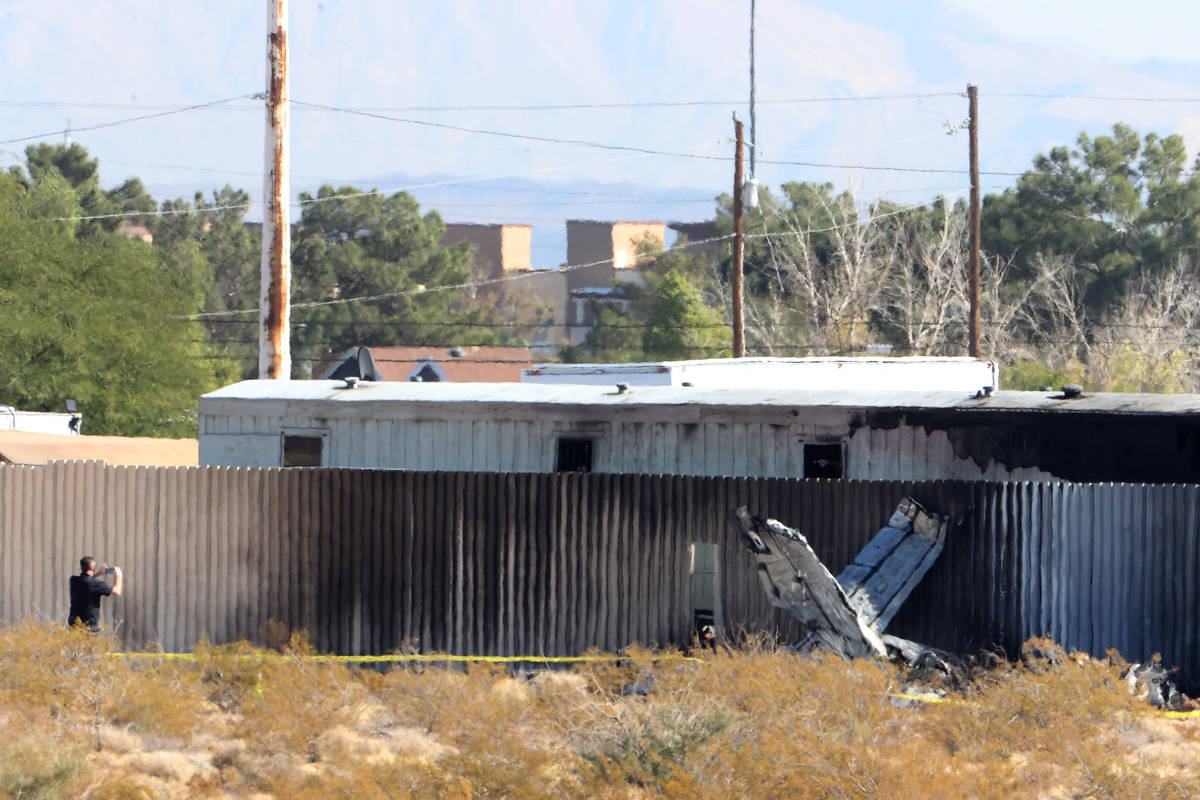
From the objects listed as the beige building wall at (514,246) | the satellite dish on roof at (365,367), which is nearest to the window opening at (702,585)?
the satellite dish on roof at (365,367)

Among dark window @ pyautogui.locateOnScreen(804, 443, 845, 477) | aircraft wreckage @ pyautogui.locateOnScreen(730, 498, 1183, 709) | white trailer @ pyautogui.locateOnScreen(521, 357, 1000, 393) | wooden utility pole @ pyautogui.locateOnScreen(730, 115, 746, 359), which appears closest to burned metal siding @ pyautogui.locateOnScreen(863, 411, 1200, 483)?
dark window @ pyautogui.locateOnScreen(804, 443, 845, 477)

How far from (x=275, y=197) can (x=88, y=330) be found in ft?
65.4

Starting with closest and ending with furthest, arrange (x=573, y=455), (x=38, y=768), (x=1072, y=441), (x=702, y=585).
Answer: (x=38, y=768) < (x=702, y=585) < (x=1072, y=441) < (x=573, y=455)

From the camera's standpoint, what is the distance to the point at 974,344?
1554 inches

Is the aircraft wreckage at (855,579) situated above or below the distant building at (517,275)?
below

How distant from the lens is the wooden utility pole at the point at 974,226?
39.4 meters

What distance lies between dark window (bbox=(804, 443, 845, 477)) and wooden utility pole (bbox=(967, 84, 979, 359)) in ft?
69.5

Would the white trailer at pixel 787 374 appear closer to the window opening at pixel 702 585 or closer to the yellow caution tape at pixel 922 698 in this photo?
the window opening at pixel 702 585

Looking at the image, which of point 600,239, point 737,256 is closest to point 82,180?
point 737,256

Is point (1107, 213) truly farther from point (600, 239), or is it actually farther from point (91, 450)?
point (600, 239)

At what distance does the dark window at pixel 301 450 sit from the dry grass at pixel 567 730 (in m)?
4.16

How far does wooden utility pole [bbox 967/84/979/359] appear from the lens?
129 ft

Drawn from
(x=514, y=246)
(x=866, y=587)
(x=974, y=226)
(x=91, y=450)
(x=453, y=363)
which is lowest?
(x=866, y=587)

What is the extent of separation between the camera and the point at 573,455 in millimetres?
19031
